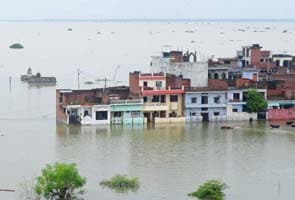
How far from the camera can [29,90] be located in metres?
41.3

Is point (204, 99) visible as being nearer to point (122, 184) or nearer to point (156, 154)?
point (156, 154)

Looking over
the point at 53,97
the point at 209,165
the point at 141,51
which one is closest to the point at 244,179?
the point at 209,165

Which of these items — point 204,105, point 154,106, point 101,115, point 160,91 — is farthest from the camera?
point 204,105

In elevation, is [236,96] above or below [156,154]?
above

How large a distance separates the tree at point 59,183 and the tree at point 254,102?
13.2m

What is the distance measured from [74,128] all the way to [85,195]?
9.54 meters

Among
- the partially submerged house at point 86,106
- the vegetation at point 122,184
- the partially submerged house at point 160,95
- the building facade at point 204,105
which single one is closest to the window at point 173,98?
the partially submerged house at point 160,95

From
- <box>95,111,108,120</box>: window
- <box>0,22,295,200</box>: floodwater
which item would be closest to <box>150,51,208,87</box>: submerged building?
<box>0,22,295,200</box>: floodwater

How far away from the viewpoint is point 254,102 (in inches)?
1165

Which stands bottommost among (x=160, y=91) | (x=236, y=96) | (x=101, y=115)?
(x=101, y=115)

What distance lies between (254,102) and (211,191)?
12.1 m

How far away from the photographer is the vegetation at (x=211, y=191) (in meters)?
17.9

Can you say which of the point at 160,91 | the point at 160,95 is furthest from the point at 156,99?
the point at 160,91

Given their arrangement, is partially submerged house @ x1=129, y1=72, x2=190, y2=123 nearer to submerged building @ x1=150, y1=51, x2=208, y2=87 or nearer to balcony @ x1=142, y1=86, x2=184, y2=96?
balcony @ x1=142, y1=86, x2=184, y2=96
